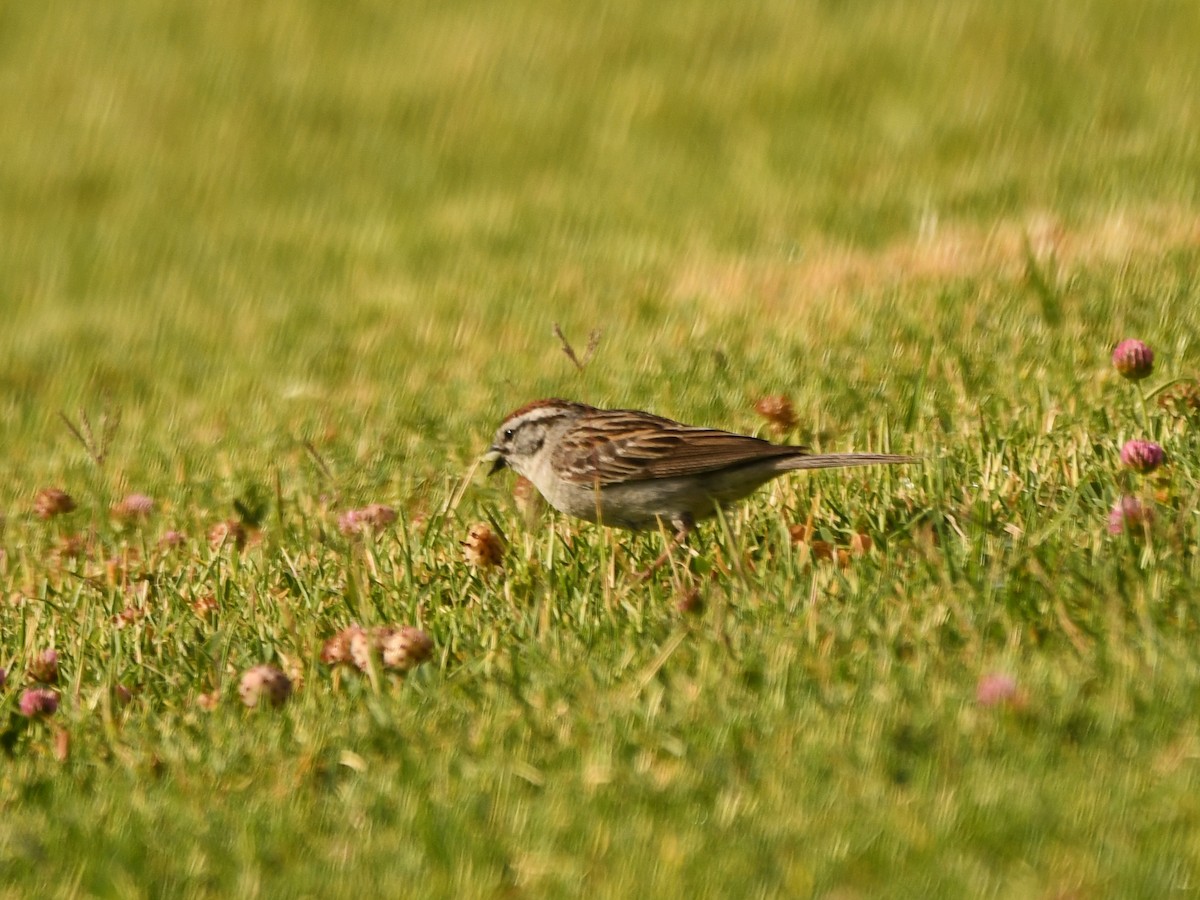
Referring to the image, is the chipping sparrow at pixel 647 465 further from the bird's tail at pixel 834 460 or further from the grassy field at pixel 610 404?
the grassy field at pixel 610 404

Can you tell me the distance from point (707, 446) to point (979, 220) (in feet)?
16.6

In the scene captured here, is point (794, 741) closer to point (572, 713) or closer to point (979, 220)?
point (572, 713)

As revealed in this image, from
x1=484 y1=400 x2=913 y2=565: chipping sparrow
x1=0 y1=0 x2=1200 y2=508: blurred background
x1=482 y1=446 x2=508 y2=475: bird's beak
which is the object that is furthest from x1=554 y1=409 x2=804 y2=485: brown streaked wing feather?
x1=0 y1=0 x2=1200 y2=508: blurred background

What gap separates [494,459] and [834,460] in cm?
168

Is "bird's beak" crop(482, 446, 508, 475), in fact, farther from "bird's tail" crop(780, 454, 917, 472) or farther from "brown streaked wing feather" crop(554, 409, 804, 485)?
"bird's tail" crop(780, 454, 917, 472)

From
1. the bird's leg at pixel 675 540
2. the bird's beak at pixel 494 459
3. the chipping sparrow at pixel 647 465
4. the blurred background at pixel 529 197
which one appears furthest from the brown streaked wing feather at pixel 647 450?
the blurred background at pixel 529 197

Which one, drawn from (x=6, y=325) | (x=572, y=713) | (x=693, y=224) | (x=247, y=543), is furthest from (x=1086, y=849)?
(x=6, y=325)

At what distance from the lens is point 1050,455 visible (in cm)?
607

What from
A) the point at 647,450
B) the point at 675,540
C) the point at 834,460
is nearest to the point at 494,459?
the point at 647,450

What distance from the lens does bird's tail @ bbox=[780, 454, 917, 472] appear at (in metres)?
5.86

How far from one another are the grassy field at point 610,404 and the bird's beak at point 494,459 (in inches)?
7.1

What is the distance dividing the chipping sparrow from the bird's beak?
0.61 ft

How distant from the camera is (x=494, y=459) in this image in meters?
7.09

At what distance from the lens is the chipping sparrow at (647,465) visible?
6.15m
